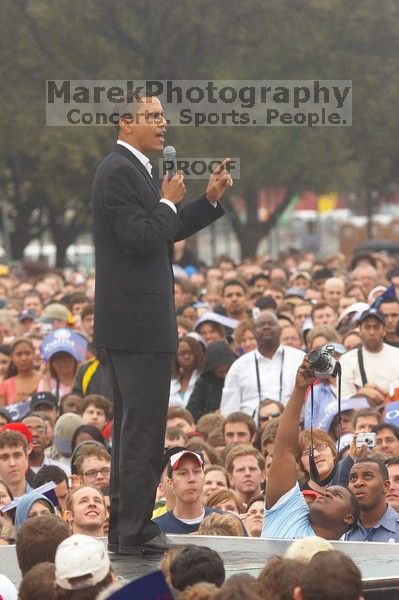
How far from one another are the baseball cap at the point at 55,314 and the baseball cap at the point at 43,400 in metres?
4.55

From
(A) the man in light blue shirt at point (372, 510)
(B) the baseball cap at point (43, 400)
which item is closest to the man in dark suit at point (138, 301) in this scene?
(A) the man in light blue shirt at point (372, 510)

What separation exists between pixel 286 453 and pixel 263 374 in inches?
217

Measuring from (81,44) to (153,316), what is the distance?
28077 millimetres

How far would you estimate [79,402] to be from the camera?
1453cm

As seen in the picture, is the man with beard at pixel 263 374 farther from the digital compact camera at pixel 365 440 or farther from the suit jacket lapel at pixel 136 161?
the suit jacket lapel at pixel 136 161

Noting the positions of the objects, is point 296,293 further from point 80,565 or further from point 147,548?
point 80,565

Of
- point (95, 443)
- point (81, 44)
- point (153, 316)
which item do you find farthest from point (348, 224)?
point (153, 316)

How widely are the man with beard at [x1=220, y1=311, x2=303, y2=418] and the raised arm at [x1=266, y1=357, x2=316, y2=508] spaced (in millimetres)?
5328

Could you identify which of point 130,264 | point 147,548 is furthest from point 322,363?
point 147,548

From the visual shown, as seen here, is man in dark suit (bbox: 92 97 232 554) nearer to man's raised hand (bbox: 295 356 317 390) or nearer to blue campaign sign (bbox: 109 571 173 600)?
man's raised hand (bbox: 295 356 317 390)

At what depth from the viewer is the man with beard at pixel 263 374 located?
14.6 m

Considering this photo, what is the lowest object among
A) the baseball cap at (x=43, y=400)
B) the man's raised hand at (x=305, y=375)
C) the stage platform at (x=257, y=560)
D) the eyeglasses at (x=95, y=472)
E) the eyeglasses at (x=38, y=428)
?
the stage platform at (x=257, y=560)

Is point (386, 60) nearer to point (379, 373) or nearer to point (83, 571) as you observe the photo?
point (379, 373)

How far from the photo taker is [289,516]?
912 centimetres
